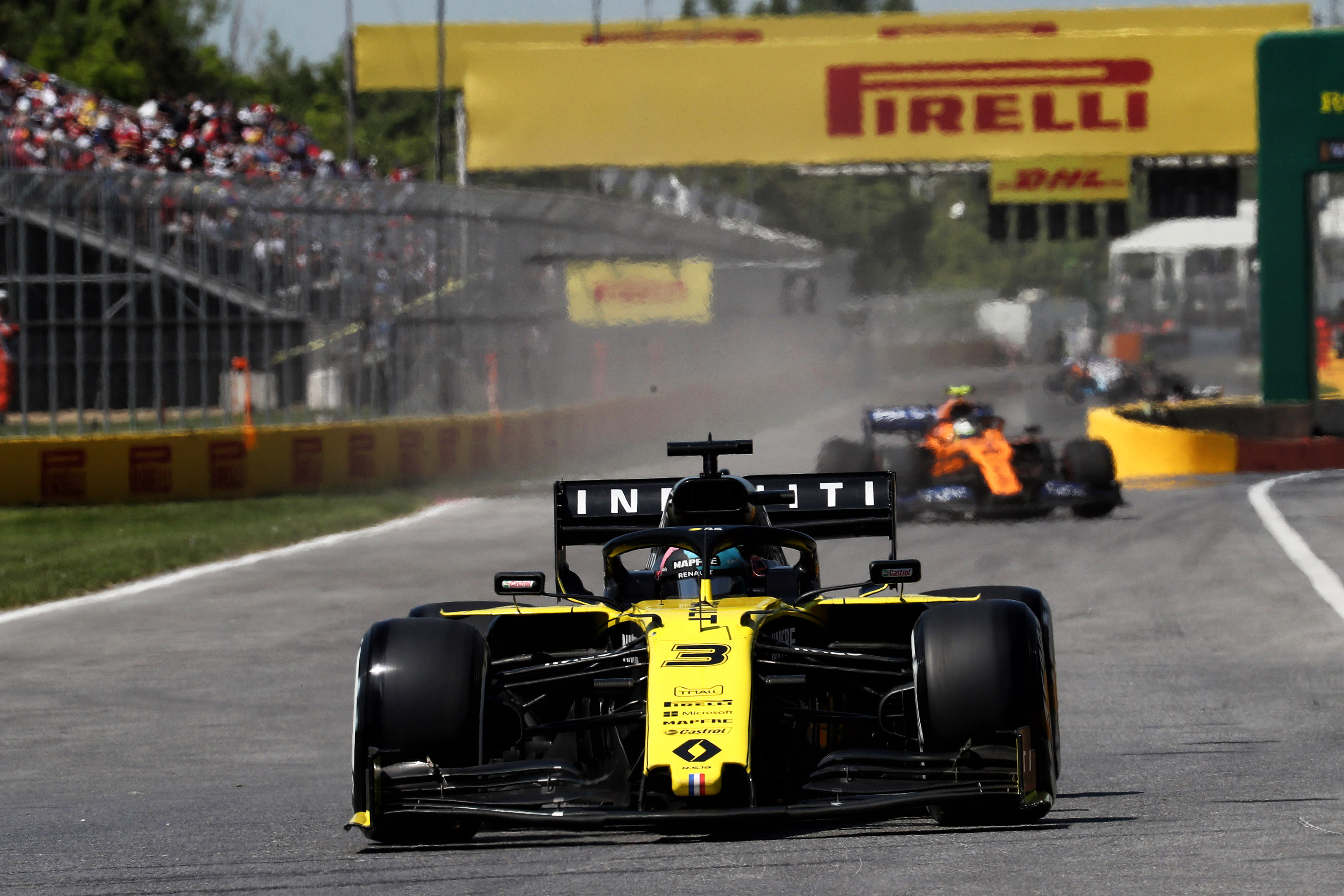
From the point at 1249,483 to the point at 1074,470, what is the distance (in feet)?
15.3

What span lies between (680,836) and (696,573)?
4.01ft

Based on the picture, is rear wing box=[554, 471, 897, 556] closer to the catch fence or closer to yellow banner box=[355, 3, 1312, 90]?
the catch fence

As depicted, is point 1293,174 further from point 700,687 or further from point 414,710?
point 414,710

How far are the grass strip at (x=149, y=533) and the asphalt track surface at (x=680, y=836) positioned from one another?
31.1 inches

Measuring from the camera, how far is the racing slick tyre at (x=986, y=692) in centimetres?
689

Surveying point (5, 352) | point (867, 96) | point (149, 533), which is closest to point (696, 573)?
point (149, 533)

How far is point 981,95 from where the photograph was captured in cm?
3038

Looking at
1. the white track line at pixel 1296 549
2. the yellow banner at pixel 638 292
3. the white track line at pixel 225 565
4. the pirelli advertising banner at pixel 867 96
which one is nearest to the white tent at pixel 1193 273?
the yellow banner at pixel 638 292

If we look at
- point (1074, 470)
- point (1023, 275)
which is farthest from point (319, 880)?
point (1023, 275)

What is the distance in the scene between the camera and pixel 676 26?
1750 inches

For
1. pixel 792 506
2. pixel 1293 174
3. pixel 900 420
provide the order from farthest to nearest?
1. pixel 1293 174
2. pixel 900 420
3. pixel 792 506

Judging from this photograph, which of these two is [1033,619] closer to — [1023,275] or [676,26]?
[676,26]

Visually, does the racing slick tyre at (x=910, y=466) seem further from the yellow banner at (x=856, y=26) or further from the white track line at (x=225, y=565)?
the yellow banner at (x=856, y=26)

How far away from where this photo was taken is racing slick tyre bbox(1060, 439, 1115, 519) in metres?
20.1
